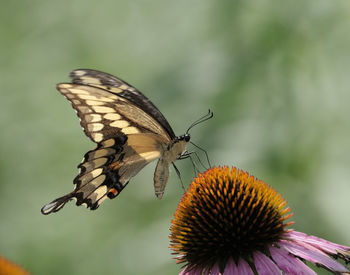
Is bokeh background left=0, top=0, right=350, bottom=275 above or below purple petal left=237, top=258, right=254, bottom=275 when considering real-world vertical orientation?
above

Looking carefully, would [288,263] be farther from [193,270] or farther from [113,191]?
[113,191]

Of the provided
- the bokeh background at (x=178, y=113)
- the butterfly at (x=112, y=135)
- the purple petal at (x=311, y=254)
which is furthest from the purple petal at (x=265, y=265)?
the bokeh background at (x=178, y=113)

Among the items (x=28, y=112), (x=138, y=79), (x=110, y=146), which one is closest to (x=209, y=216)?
(x=110, y=146)

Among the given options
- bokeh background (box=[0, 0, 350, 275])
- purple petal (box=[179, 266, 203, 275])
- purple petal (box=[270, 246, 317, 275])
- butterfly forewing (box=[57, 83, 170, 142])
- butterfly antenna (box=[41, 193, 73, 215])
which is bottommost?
purple petal (box=[270, 246, 317, 275])

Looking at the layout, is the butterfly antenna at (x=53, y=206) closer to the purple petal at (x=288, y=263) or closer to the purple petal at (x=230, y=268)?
the purple petal at (x=230, y=268)

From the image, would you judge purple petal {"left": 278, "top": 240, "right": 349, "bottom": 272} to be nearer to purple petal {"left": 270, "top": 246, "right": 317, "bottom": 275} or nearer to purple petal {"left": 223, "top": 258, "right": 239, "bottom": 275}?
purple petal {"left": 270, "top": 246, "right": 317, "bottom": 275}

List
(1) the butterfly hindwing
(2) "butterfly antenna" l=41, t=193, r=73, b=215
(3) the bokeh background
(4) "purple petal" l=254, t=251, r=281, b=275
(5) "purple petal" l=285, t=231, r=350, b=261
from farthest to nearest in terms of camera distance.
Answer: (3) the bokeh background < (1) the butterfly hindwing < (2) "butterfly antenna" l=41, t=193, r=73, b=215 < (5) "purple petal" l=285, t=231, r=350, b=261 < (4) "purple petal" l=254, t=251, r=281, b=275

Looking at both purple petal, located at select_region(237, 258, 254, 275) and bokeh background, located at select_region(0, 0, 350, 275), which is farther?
bokeh background, located at select_region(0, 0, 350, 275)

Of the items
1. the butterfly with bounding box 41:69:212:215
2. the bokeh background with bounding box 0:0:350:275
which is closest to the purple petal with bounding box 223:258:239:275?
the butterfly with bounding box 41:69:212:215
